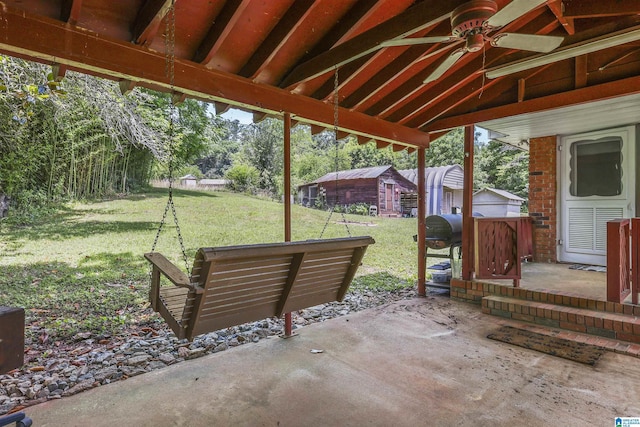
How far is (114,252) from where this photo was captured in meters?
6.88

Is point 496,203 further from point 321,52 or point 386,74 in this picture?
point 321,52

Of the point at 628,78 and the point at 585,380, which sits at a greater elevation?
the point at 628,78

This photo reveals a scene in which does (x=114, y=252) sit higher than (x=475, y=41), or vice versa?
(x=475, y=41)

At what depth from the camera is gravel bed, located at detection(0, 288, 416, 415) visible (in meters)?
2.78

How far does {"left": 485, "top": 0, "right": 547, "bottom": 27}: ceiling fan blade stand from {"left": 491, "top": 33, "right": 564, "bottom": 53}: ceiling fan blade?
0.55 feet

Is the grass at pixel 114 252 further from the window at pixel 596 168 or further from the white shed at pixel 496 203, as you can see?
the window at pixel 596 168

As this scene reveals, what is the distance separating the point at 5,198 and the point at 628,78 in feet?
35.3

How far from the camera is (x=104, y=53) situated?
2340 millimetres

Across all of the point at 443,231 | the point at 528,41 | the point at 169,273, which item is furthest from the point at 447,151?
the point at 169,273

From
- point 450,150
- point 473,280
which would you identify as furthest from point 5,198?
point 450,150

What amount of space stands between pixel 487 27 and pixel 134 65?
2.55 m

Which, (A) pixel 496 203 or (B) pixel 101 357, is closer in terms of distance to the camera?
(B) pixel 101 357

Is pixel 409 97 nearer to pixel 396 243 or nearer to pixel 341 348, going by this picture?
pixel 341 348

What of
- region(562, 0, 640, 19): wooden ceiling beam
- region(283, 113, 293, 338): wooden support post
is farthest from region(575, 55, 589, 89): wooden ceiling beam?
region(283, 113, 293, 338): wooden support post
